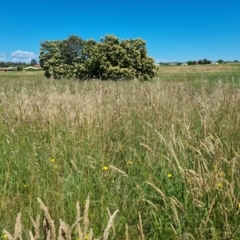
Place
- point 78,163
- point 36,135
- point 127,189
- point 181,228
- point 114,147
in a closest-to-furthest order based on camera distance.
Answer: point 181,228, point 127,189, point 78,163, point 114,147, point 36,135

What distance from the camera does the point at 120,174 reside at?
92.1 inches

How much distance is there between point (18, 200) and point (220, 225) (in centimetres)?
135

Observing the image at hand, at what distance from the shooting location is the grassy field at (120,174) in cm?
149

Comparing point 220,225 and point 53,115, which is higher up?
point 53,115

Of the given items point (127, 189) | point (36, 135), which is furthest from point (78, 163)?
point (36, 135)

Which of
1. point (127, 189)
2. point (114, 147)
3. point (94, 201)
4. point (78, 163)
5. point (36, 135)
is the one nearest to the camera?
point (94, 201)

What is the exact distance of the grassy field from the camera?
1.49 metres

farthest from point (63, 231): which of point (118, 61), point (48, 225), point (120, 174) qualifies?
point (118, 61)

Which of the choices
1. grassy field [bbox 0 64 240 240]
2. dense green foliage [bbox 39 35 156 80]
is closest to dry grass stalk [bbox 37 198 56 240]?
grassy field [bbox 0 64 240 240]

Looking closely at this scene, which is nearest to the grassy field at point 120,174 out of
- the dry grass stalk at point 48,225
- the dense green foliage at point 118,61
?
the dry grass stalk at point 48,225

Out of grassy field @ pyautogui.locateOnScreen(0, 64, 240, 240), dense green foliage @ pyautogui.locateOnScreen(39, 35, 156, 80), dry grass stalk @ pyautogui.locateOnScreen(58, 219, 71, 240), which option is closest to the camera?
dry grass stalk @ pyautogui.locateOnScreen(58, 219, 71, 240)

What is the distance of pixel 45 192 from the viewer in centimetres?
192

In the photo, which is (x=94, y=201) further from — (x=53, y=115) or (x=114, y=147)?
(x=53, y=115)

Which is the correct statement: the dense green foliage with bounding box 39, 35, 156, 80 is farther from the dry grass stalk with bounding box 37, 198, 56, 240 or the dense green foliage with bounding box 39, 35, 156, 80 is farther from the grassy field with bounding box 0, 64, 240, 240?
the dry grass stalk with bounding box 37, 198, 56, 240
